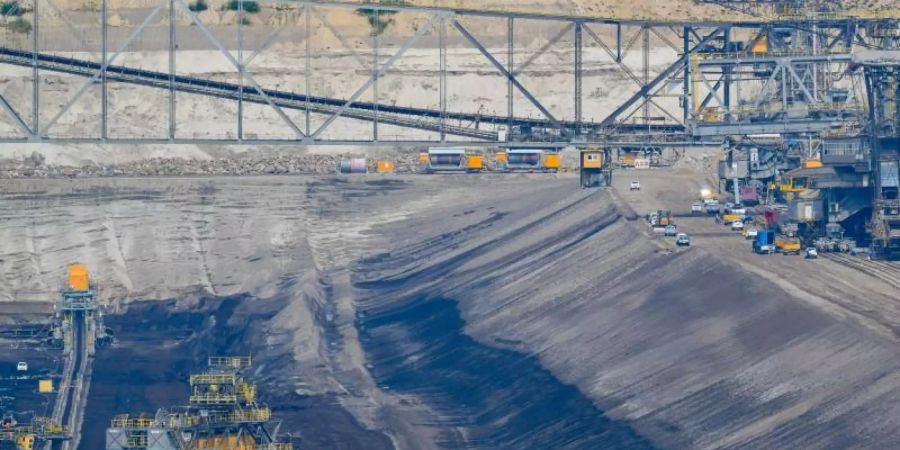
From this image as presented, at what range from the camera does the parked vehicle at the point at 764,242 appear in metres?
124

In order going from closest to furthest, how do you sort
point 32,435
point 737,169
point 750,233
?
point 32,435, point 750,233, point 737,169

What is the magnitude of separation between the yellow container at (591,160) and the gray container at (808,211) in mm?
12709

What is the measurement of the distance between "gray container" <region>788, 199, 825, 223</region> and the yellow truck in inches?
126

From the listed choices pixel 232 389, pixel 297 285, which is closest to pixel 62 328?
pixel 297 285


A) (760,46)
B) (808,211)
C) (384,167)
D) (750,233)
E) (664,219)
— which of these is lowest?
(750,233)

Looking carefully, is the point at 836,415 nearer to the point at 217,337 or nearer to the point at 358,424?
the point at 358,424

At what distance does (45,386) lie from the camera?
11594 centimetres

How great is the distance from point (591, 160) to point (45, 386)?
110 feet

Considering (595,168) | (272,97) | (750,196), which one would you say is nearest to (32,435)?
(595,168)

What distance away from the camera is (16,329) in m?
135

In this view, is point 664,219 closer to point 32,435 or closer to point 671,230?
point 671,230

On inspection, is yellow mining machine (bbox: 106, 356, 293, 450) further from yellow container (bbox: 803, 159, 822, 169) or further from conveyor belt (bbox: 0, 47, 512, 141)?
yellow container (bbox: 803, 159, 822, 169)

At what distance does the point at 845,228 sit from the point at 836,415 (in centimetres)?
4164

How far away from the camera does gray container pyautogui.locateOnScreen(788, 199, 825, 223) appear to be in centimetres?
12900
